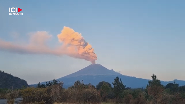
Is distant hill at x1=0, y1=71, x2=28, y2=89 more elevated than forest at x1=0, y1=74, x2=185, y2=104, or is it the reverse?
distant hill at x1=0, y1=71, x2=28, y2=89

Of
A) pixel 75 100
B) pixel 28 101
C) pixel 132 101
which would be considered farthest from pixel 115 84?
pixel 28 101

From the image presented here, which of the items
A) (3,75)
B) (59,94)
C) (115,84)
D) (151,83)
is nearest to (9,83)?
(3,75)

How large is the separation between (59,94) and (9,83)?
72.3 m

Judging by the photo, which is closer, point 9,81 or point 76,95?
point 76,95

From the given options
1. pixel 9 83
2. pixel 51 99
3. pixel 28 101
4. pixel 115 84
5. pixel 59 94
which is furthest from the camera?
pixel 9 83

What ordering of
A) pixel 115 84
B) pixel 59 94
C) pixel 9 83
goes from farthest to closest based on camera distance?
1. pixel 9 83
2. pixel 115 84
3. pixel 59 94

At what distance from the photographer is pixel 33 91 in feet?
88.9

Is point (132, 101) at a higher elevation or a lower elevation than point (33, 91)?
lower

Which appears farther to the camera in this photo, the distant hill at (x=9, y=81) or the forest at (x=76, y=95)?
the distant hill at (x=9, y=81)

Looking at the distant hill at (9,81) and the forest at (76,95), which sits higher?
the distant hill at (9,81)

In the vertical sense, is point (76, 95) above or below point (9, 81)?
below

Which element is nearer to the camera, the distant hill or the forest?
the forest

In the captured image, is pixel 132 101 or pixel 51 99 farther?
pixel 132 101

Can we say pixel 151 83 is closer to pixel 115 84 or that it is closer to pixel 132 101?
pixel 132 101
